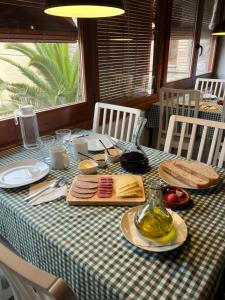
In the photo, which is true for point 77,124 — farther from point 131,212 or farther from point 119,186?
point 131,212

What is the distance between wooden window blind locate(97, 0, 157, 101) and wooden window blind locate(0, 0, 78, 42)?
1.42 ft

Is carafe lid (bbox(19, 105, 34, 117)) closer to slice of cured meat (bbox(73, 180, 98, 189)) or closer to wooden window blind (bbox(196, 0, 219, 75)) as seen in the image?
slice of cured meat (bbox(73, 180, 98, 189))

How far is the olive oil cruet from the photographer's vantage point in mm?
686

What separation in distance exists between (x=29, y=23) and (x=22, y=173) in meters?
0.87

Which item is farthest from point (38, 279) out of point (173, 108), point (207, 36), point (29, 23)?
point (207, 36)

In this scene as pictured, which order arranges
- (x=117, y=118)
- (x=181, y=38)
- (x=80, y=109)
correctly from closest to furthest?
(x=117, y=118) → (x=80, y=109) → (x=181, y=38)

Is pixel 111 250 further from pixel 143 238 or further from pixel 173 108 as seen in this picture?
pixel 173 108

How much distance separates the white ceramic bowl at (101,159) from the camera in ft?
3.72

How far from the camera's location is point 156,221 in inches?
27.4

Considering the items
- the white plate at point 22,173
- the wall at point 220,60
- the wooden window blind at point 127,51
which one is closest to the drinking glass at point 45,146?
the white plate at point 22,173

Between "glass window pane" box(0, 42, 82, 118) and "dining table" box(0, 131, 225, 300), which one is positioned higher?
"glass window pane" box(0, 42, 82, 118)

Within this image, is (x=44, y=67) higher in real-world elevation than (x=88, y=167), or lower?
higher

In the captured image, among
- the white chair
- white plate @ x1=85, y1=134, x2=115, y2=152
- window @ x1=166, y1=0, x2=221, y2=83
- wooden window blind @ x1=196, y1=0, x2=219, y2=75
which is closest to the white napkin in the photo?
white plate @ x1=85, y1=134, x2=115, y2=152

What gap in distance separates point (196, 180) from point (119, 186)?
0.31m
